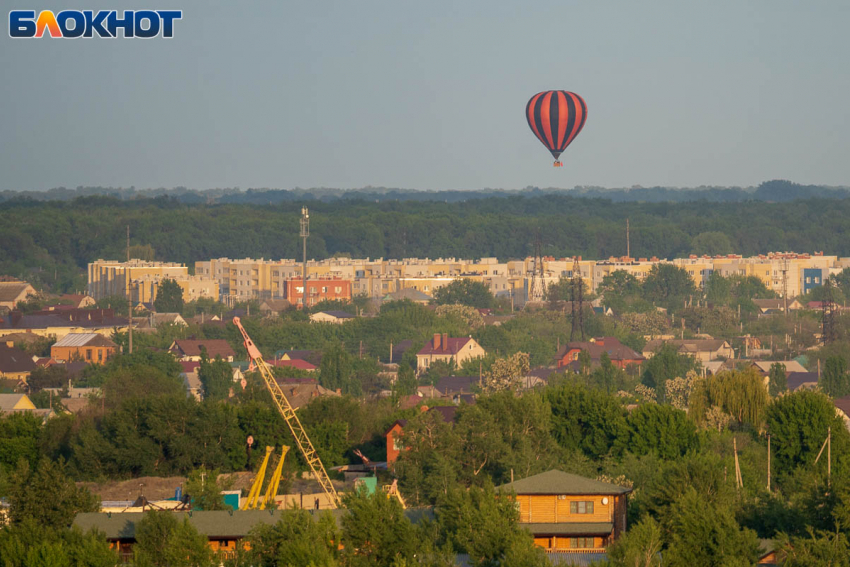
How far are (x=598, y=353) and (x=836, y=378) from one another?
53.7 ft

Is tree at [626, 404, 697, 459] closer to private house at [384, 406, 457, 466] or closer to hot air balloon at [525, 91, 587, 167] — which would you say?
private house at [384, 406, 457, 466]

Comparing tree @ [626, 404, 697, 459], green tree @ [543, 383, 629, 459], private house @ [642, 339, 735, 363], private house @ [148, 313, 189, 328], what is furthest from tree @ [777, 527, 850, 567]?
private house @ [148, 313, 189, 328]

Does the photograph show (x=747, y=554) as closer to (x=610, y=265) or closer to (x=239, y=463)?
(x=239, y=463)

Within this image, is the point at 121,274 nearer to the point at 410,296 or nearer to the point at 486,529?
the point at 410,296

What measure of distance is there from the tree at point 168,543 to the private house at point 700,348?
49.3 m

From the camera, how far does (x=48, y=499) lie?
28906 millimetres

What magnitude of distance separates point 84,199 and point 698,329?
10244 centimetres

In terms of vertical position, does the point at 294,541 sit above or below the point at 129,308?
below

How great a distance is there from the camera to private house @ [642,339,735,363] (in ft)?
248

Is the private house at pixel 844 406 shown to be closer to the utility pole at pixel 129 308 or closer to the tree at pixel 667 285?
the utility pole at pixel 129 308

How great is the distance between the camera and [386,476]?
118ft

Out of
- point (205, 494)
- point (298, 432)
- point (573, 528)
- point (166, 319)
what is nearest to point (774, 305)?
point (166, 319)

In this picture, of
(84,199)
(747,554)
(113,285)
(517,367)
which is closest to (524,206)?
(84,199)

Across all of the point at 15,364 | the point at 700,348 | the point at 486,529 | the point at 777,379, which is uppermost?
the point at 486,529
